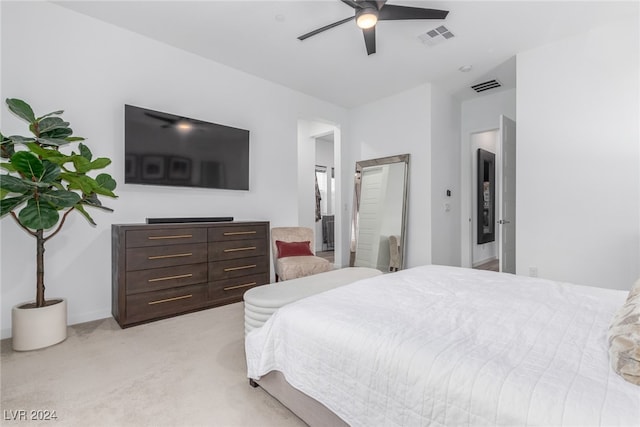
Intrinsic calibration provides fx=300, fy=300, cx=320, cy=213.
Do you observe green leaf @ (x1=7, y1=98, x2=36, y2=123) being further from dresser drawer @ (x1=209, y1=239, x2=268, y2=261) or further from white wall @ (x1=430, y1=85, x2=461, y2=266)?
white wall @ (x1=430, y1=85, x2=461, y2=266)

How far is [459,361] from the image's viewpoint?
34.9 inches

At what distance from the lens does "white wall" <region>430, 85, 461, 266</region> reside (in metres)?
4.43

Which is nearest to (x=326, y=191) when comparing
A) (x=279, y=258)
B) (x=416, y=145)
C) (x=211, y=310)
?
(x=416, y=145)

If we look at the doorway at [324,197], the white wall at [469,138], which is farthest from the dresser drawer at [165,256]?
the white wall at [469,138]

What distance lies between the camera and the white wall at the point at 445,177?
4430 millimetres

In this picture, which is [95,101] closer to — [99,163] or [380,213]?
[99,163]

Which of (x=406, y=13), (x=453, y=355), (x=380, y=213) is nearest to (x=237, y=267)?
(x=380, y=213)

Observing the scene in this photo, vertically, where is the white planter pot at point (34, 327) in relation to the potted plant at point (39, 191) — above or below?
below

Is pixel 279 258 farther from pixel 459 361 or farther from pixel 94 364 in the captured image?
pixel 459 361

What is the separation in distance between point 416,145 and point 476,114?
1377 mm

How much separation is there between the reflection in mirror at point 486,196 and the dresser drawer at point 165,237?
4.76 meters

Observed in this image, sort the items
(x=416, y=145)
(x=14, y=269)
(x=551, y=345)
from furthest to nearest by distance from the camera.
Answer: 1. (x=416, y=145)
2. (x=14, y=269)
3. (x=551, y=345)

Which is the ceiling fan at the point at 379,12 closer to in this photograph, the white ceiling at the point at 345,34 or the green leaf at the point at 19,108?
the white ceiling at the point at 345,34

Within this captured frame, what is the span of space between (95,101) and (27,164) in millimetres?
1109
